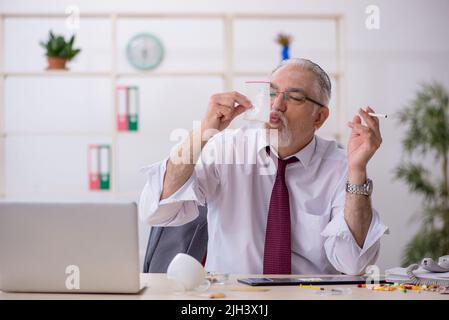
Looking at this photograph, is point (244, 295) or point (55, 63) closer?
point (244, 295)

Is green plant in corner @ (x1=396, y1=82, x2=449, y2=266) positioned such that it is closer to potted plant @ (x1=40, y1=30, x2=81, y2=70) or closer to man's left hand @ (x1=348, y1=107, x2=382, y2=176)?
potted plant @ (x1=40, y1=30, x2=81, y2=70)

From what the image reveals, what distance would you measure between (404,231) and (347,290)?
11.5 feet

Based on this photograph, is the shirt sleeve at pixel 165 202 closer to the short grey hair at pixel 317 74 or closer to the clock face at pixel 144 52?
the short grey hair at pixel 317 74

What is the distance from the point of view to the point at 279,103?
222cm

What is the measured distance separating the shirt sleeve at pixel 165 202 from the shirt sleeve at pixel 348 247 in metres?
0.39

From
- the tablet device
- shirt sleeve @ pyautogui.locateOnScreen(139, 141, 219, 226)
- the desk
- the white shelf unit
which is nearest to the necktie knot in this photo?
shirt sleeve @ pyautogui.locateOnScreen(139, 141, 219, 226)

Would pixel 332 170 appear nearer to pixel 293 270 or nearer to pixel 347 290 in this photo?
pixel 293 270

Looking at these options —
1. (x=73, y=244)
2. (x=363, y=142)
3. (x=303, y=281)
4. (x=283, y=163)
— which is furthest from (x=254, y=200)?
(x=73, y=244)

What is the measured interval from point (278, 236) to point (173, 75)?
101 inches

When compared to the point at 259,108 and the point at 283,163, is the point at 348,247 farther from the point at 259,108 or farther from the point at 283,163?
the point at 259,108

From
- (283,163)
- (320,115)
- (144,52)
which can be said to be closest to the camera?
(283,163)

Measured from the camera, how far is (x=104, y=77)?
4738mm

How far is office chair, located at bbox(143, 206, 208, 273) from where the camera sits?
2135 millimetres

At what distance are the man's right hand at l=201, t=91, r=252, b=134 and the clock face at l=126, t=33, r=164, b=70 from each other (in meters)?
2.71
